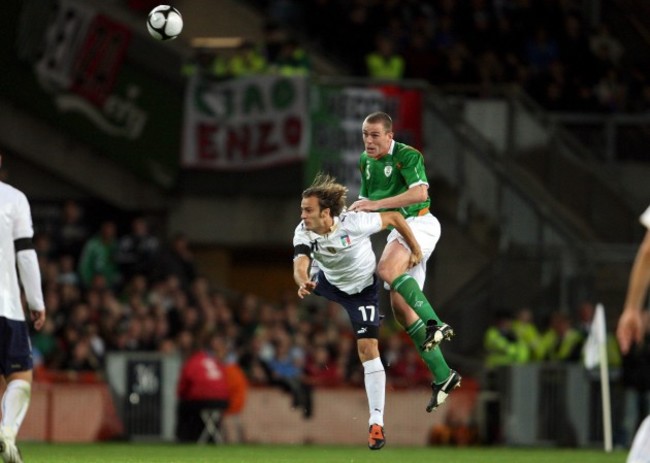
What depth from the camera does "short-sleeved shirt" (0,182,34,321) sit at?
11.4m

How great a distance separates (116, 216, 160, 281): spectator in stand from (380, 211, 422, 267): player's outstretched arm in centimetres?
973

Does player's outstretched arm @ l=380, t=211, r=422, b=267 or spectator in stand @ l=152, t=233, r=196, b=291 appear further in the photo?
spectator in stand @ l=152, t=233, r=196, b=291

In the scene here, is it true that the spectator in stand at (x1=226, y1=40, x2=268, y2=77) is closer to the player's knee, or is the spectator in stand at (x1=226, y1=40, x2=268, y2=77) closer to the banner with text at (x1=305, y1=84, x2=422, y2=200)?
the banner with text at (x1=305, y1=84, x2=422, y2=200)

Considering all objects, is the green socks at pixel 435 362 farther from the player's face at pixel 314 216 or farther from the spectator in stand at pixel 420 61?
the spectator in stand at pixel 420 61

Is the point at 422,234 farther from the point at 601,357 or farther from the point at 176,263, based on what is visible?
the point at 176,263

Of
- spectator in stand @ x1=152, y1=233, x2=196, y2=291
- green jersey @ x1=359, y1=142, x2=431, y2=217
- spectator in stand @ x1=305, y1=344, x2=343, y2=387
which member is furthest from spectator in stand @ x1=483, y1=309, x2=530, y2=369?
green jersey @ x1=359, y1=142, x2=431, y2=217

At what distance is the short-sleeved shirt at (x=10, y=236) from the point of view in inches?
449

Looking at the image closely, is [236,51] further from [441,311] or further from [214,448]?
[214,448]

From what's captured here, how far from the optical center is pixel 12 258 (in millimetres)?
11531

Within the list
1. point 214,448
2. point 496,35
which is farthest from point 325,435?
point 496,35

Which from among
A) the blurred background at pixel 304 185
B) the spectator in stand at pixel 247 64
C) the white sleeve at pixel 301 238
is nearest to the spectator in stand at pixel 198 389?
the blurred background at pixel 304 185

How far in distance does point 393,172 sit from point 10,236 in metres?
3.66

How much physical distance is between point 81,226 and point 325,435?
509 cm

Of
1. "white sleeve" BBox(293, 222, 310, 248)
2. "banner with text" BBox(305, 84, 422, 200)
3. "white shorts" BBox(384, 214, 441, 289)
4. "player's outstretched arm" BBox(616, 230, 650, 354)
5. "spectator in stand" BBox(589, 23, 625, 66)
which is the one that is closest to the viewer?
"player's outstretched arm" BBox(616, 230, 650, 354)
